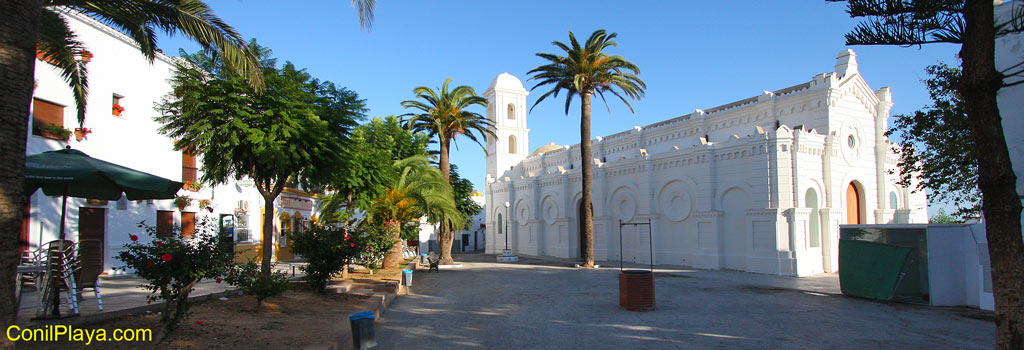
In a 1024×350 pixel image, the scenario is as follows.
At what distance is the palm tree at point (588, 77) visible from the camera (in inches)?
1057

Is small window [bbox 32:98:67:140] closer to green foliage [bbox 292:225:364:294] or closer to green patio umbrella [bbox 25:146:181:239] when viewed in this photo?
green patio umbrella [bbox 25:146:181:239]

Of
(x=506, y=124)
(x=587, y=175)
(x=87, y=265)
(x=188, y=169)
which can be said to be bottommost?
(x=87, y=265)

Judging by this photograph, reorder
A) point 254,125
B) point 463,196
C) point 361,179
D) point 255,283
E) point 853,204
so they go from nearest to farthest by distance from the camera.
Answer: point 255,283, point 254,125, point 361,179, point 853,204, point 463,196

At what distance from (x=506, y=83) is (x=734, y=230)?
28.3 meters

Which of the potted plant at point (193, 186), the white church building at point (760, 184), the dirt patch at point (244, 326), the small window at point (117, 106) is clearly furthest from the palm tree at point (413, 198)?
the dirt patch at point (244, 326)

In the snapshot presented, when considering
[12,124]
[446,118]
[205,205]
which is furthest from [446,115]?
[12,124]

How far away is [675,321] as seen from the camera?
1101cm

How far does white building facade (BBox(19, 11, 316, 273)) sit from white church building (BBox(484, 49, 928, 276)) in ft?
53.9

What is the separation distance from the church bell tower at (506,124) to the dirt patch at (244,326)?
38.0 meters

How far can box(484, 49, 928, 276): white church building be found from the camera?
910 inches

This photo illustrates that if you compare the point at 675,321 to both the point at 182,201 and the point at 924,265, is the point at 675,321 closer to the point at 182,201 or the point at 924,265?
the point at 924,265

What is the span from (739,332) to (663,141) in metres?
25.3

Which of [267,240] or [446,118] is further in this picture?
[446,118]

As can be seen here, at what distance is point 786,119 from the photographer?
27469 mm
